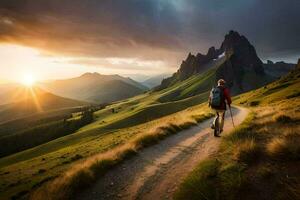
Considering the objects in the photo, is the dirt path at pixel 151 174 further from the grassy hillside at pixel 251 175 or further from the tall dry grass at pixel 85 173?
the grassy hillside at pixel 251 175

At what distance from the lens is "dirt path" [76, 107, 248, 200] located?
8930 mm

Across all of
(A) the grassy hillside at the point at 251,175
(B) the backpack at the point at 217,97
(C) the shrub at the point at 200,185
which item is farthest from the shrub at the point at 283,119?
(C) the shrub at the point at 200,185

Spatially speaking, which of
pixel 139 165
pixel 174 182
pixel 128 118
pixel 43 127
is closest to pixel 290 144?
pixel 174 182

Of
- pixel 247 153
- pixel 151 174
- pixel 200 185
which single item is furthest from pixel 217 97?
pixel 200 185

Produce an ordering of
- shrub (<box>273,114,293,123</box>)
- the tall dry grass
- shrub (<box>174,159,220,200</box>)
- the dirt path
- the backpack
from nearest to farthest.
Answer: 1. shrub (<box>174,159,220,200</box>)
2. the dirt path
3. the tall dry grass
4. the backpack
5. shrub (<box>273,114,293,123</box>)

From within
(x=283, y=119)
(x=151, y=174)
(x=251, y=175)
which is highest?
(x=283, y=119)

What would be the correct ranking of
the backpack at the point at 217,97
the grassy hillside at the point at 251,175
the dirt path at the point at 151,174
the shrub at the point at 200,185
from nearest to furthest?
the grassy hillside at the point at 251,175, the shrub at the point at 200,185, the dirt path at the point at 151,174, the backpack at the point at 217,97

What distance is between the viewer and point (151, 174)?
10.4 m

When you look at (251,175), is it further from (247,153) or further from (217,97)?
(217,97)

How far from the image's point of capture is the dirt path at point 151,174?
8.93m

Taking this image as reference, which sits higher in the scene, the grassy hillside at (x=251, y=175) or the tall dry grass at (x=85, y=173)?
the grassy hillside at (x=251, y=175)

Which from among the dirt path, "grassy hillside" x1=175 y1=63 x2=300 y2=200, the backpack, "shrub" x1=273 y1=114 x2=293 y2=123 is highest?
the backpack

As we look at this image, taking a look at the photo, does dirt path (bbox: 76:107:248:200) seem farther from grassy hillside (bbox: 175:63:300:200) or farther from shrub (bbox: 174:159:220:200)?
Answer: grassy hillside (bbox: 175:63:300:200)

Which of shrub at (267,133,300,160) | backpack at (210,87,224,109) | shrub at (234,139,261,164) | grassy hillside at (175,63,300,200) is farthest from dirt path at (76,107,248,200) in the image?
shrub at (267,133,300,160)
